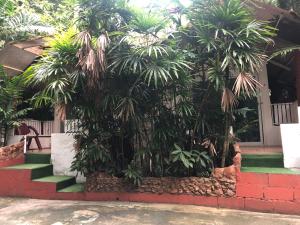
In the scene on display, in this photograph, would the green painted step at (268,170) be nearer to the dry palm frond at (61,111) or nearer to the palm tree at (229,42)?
the palm tree at (229,42)

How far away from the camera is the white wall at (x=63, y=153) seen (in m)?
7.16

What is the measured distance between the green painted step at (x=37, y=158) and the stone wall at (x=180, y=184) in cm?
192

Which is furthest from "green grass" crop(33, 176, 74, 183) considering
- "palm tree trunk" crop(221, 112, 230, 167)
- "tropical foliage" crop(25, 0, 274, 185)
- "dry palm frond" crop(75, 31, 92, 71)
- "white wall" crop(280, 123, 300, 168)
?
"white wall" crop(280, 123, 300, 168)

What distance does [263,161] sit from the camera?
5727mm

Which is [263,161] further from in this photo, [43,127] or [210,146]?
[43,127]

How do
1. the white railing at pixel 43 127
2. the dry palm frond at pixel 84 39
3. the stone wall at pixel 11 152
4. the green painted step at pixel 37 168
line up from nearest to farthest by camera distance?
the dry palm frond at pixel 84 39 → the green painted step at pixel 37 168 → the stone wall at pixel 11 152 → the white railing at pixel 43 127

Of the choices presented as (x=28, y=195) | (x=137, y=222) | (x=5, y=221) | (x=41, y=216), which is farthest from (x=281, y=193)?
(x=28, y=195)

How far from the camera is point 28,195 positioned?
657cm

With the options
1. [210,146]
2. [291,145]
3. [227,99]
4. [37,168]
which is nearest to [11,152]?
[37,168]

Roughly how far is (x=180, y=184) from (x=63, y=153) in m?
3.24

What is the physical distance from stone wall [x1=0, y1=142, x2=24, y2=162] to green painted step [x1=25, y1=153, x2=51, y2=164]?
18cm

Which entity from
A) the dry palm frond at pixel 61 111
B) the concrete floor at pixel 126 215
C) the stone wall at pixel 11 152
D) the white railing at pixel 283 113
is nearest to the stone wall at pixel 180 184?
the concrete floor at pixel 126 215

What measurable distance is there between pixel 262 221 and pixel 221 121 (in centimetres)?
194

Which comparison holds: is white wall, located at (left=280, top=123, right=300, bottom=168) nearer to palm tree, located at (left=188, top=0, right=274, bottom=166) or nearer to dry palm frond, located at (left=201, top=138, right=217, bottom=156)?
palm tree, located at (left=188, top=0, right=274, bottom=166)
